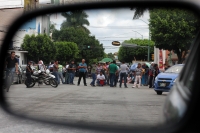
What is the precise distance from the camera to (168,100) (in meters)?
2.12

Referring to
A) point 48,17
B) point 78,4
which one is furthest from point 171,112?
point 48,17

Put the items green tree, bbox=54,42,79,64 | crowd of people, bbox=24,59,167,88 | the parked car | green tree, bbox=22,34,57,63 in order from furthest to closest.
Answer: crowd of people, bbox=24,59,167,88 → green tree, bbox=22,34,57,63 → green tree, bbox=54,42,79,64 → the parked car

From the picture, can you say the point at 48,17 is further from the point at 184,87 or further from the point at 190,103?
the point at 190,103

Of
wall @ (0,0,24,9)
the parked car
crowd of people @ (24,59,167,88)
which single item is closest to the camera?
the parked car

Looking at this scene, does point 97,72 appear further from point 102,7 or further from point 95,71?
Result: point 102,7

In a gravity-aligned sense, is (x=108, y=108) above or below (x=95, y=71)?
below

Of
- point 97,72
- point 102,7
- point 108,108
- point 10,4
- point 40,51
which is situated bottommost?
point 108,108

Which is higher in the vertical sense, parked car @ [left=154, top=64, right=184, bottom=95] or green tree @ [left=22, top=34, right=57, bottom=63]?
green tree @ [left=22, top=34, right=57, bottom=63]

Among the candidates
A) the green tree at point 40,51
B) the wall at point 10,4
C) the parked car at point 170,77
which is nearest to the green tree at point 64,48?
the green tree at point 40,51

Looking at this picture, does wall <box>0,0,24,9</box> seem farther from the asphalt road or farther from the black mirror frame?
the black mirror frame

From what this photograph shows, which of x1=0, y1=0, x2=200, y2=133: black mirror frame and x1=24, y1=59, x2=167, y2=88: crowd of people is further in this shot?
x1=24, y1=59, x2=167, y2=88: crowd of people

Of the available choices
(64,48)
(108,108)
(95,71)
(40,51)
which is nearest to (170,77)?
(64,48)

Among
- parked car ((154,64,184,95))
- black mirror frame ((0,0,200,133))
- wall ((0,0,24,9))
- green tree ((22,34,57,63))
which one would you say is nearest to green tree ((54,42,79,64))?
green tree ((22,34,57,63))

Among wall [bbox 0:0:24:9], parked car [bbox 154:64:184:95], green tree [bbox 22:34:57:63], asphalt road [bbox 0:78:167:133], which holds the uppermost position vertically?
wall [bbox 0:0:24:9]
